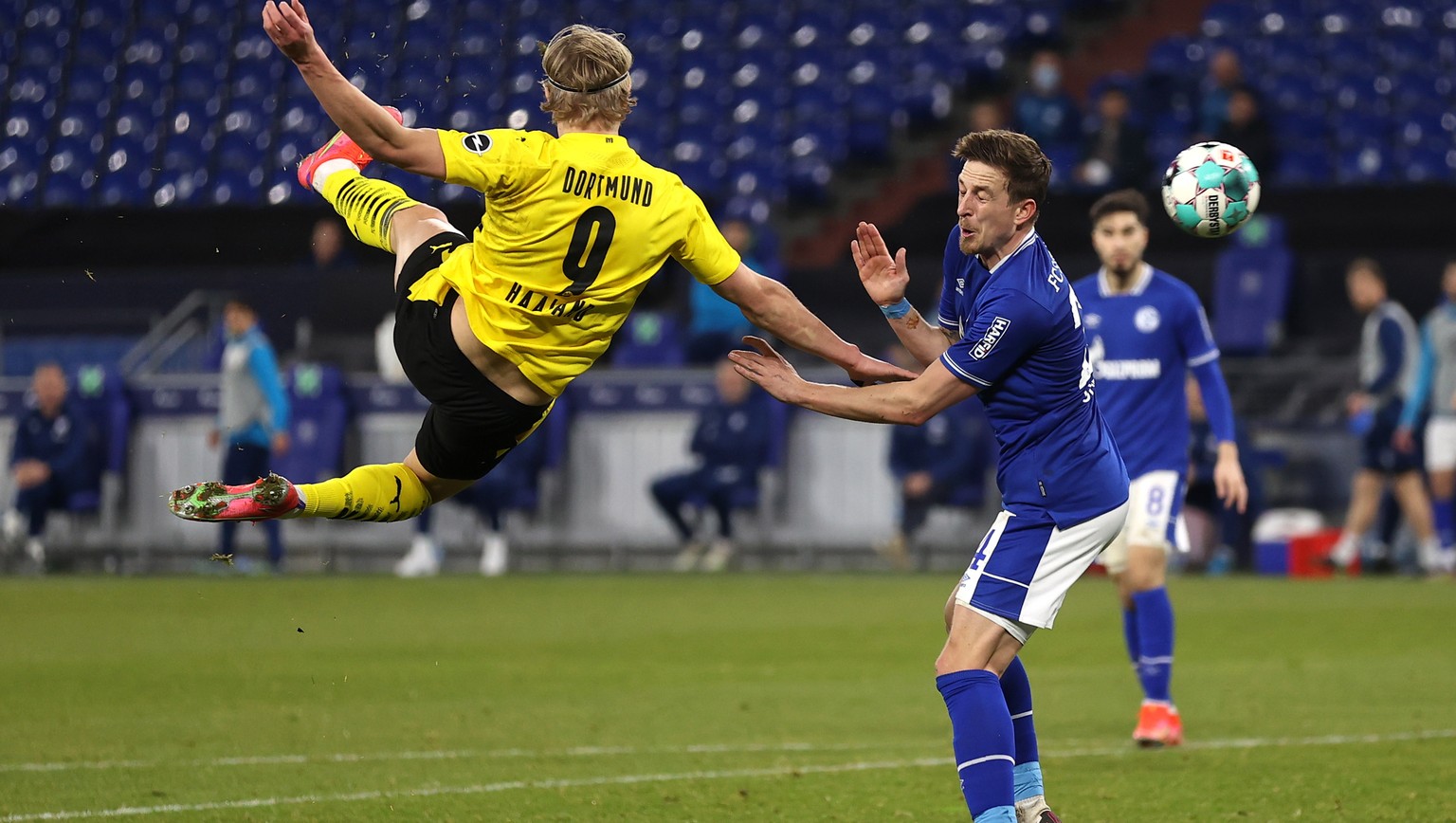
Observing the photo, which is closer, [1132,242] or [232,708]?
[1132,242]

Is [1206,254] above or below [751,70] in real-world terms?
below

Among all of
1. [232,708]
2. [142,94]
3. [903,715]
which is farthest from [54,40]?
[903,715]

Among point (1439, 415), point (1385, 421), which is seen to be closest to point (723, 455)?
point (1385, 421)

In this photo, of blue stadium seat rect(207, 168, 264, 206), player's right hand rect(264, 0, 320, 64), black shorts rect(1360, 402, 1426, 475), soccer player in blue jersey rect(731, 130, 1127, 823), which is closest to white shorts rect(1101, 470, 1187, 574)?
soccer player in blue jersey rect(731, 130, 1127, 823)

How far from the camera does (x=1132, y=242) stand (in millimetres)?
9023

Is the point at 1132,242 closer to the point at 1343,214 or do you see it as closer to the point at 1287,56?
the point at 1343,214

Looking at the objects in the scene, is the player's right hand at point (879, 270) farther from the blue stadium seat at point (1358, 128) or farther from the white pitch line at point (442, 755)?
the blue stadium seat at point (1358, 128)

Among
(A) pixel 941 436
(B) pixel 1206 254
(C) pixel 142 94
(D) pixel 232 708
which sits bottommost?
(D) pixel 232 708

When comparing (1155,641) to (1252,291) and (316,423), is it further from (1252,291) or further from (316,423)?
(316,423)

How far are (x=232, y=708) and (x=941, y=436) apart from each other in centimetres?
936

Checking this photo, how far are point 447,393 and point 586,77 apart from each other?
1.23m

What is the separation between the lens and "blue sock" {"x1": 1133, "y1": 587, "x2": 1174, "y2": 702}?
8414 millimetres

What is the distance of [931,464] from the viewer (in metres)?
17.8

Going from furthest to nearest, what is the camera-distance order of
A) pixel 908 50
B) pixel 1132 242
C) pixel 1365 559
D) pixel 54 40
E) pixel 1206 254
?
pixel 908 50 → pixel 54 40 → pixel 1206 254 → pixel 1365 559 → pixel 1132 242
